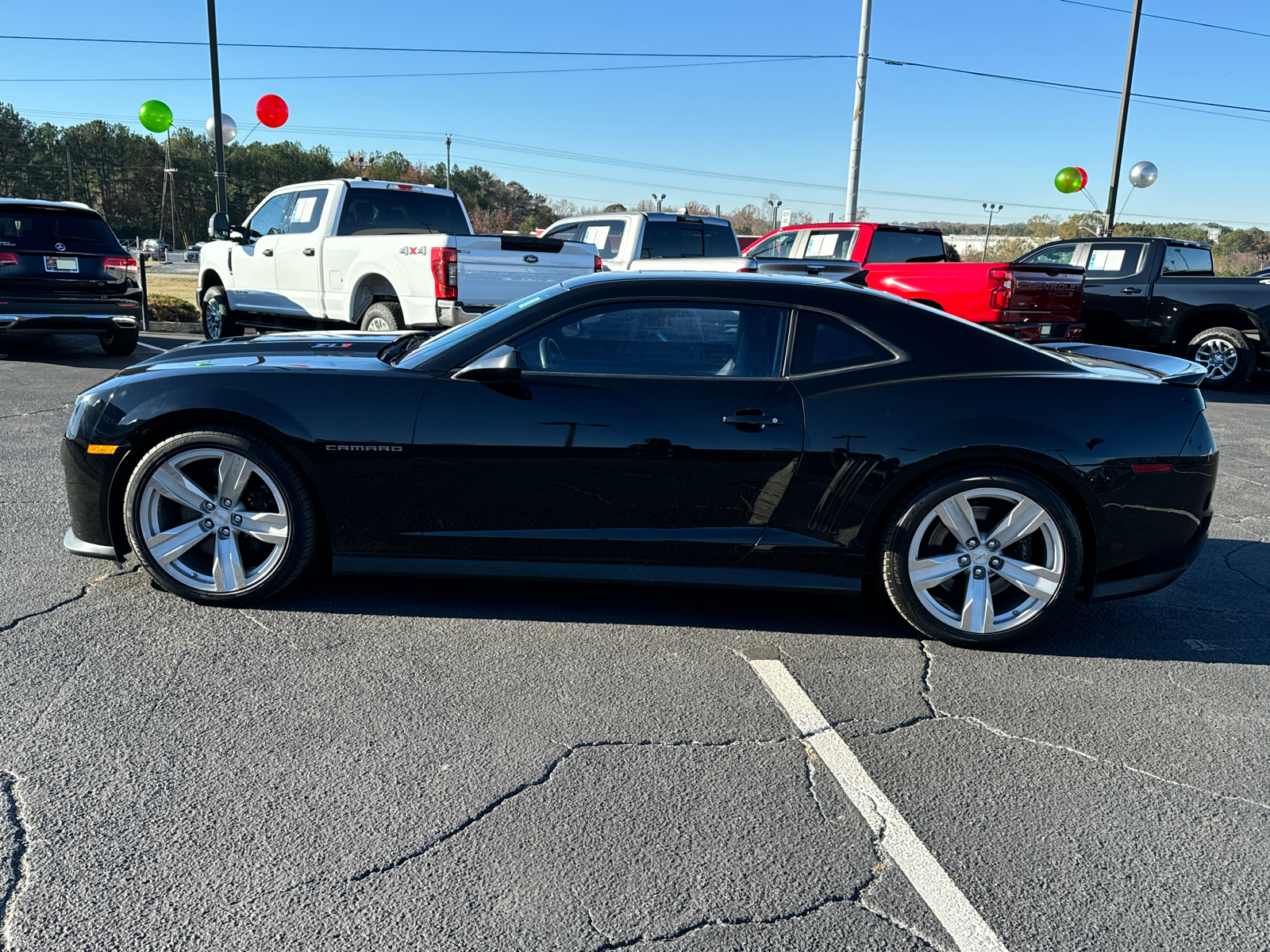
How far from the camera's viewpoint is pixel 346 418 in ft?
12.5

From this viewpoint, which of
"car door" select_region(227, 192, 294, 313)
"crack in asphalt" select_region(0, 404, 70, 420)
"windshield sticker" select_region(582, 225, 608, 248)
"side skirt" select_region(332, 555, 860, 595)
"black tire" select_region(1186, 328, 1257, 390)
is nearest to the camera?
"side skirt" select_region(332, 555, 860, 595)

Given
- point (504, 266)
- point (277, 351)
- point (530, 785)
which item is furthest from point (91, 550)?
point (504, 266)

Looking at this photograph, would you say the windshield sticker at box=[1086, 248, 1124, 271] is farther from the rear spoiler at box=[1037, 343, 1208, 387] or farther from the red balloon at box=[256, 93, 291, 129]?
the red balloon at box=[256, 93, 291, 129]

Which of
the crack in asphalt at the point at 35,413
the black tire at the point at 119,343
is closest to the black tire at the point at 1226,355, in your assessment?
the crack in asphalt at the point at 35,413

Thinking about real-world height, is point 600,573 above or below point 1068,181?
below

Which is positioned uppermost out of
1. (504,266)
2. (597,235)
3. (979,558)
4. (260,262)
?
(597,235)

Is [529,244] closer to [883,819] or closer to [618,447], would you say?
[618,447]

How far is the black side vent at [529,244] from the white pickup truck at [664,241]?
2.94m

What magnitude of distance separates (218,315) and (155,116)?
8813 millimetres

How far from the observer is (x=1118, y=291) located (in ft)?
41.1

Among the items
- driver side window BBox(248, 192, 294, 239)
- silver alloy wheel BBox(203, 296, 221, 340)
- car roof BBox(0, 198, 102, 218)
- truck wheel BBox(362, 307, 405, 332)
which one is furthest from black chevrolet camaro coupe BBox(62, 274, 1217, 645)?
silver alloy wheel BBox(203, 296, 221, 340)

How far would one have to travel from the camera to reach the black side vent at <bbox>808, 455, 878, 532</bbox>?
3713 mm

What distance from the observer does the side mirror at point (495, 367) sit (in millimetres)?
3711

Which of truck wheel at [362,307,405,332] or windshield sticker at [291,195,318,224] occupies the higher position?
windshield sticker at [291,195,318,224]
